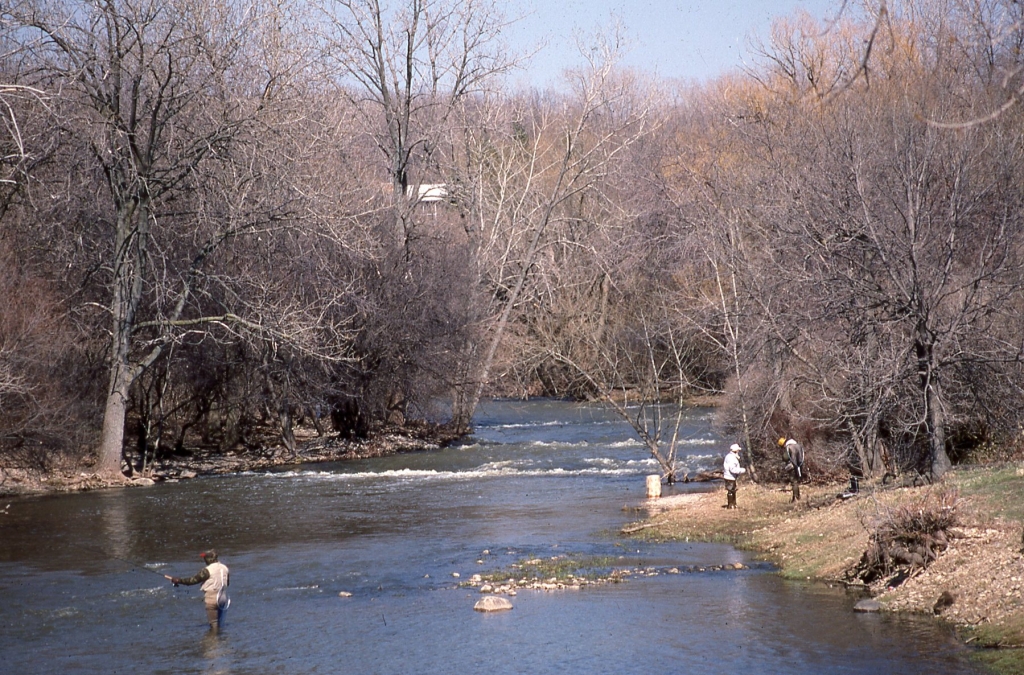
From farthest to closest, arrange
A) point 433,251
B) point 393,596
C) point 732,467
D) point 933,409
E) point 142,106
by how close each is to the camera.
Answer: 1. point 433,251
2. point 142,106
3. point 732,467
4. point 933,409
5. point 393,596

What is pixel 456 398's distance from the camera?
3950cm

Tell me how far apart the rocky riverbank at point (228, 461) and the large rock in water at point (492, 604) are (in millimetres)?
16512

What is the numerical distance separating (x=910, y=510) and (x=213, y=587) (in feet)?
30.8

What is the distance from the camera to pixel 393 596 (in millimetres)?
16531

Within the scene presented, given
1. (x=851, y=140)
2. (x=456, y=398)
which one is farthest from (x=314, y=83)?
(x=851, y=140)

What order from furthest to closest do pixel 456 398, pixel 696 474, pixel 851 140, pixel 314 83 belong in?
pixel 456 398 < pixel 314 83 < pixel 696 474 < pixel 851 140

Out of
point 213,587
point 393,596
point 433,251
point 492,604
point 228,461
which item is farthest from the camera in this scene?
point 433,251

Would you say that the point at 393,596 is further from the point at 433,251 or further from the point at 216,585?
the point at 433,251

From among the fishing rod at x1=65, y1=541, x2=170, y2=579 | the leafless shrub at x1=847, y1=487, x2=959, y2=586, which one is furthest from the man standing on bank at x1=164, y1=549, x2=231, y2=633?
the leafless shrub at x1=847, y1=487, x2=959, y2=586

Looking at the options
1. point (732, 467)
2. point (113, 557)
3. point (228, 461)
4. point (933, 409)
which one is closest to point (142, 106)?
point (228, 461)

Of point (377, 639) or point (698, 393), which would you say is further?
point (698, 393)

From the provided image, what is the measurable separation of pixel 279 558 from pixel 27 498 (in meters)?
10.5

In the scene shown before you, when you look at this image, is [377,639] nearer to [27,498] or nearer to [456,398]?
[27,498]

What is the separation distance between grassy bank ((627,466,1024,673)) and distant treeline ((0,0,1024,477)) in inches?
73.3
